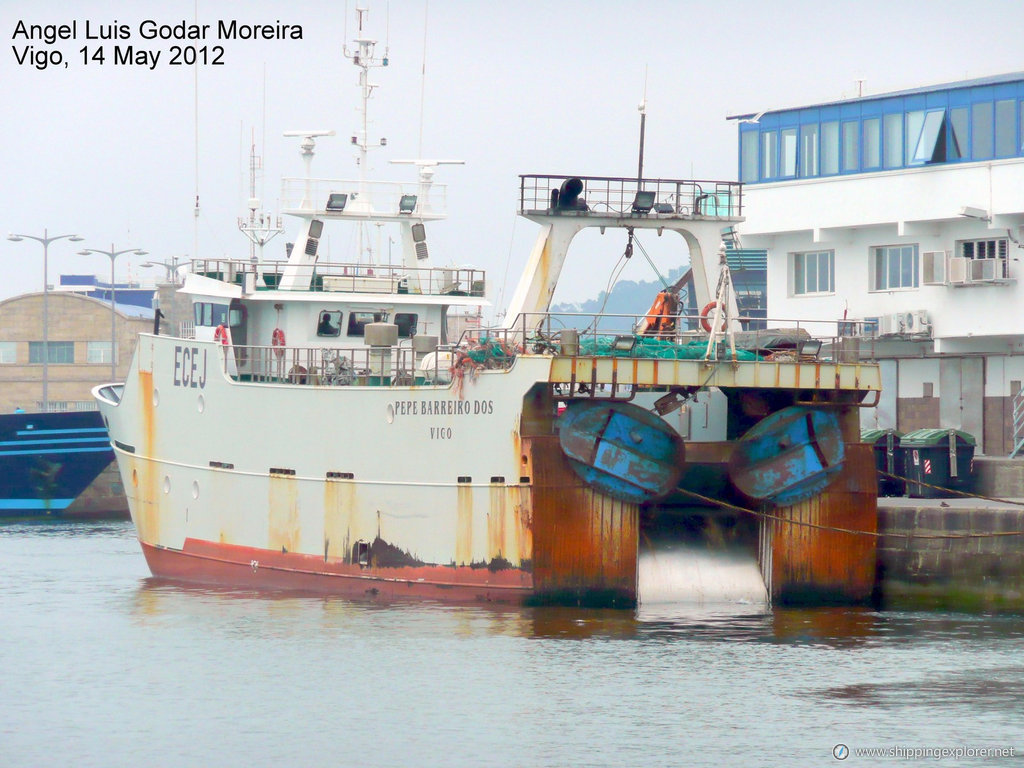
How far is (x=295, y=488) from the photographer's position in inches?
1116

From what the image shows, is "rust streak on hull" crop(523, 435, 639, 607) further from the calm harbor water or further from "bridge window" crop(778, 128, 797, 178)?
"bridge window" crop(778, 128, 797, 178)

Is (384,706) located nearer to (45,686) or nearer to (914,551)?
(45,686)

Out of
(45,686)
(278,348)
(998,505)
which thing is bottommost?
(45,686)

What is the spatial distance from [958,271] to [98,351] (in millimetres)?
53283

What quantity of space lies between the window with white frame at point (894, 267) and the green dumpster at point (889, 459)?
7827 mm

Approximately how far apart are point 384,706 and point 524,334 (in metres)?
6.99

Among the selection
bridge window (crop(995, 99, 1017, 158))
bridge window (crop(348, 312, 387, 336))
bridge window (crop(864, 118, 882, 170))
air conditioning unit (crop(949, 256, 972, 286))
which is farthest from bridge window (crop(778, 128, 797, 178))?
bridge window (crop(348, 312, 387, 336))

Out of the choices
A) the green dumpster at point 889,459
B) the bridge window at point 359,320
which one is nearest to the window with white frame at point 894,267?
the green dumpster at point 889,459

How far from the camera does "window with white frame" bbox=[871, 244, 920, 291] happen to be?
38.6 meters

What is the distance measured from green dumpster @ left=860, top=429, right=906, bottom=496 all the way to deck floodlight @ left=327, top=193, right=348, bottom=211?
34.8 ft

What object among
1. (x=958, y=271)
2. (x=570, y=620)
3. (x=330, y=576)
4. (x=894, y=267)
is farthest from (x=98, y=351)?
(x=570, y=620)

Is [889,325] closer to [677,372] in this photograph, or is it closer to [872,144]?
[872,144]

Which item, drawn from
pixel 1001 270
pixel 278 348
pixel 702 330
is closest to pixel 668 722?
pixel 702 330

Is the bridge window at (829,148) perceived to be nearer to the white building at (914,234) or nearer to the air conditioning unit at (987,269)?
the white building at (914,234)
